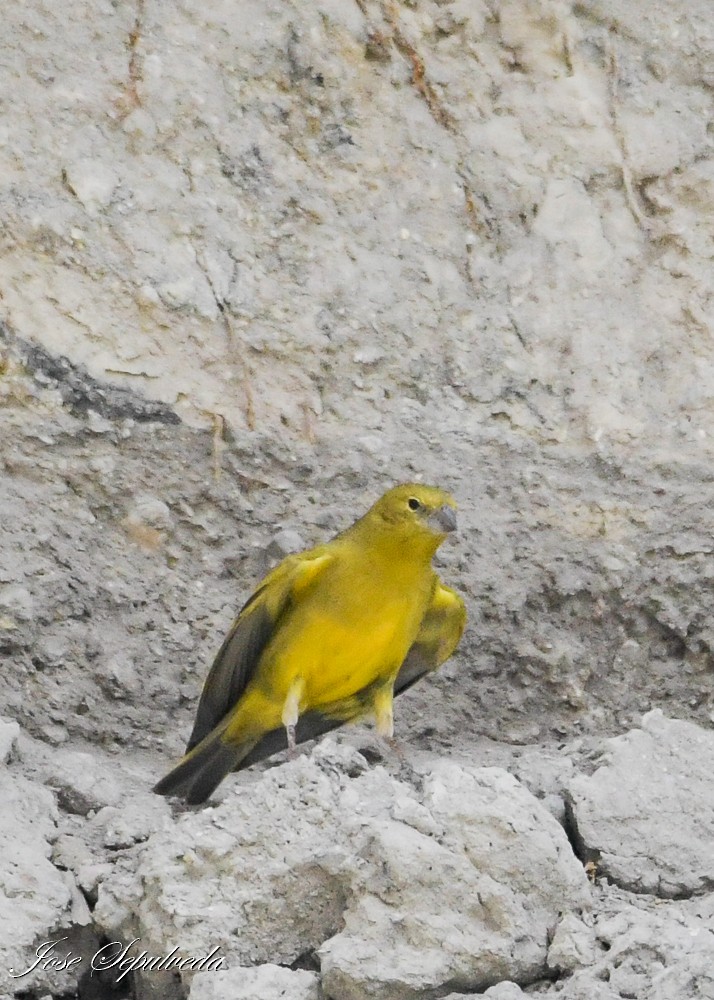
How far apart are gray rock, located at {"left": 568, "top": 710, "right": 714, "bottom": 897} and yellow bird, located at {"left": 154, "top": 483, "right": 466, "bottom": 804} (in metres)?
0.93

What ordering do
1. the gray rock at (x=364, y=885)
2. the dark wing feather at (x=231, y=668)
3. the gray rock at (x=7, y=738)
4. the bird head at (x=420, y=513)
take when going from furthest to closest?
the bird head at (x=420, y=513) → the dark wing feather at (x=231, y=668) → the gray rock at (x=7, y=738) → the gray rock at (x=364, y=885)

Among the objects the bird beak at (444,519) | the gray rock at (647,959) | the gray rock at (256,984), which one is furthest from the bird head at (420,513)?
the gray rock at (256,984)

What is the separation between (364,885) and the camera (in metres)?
3.89

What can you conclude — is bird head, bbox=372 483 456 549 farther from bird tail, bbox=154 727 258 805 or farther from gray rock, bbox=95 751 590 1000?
gray rock, bbox=95 751 590 1000

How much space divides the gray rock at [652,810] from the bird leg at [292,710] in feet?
3.53

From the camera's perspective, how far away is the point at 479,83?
6508mm

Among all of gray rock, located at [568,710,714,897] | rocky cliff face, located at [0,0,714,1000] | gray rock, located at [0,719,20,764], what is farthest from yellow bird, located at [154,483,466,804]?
gray rock, located at [568,710,714,897]

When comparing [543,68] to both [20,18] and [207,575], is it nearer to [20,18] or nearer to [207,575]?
[20,18]

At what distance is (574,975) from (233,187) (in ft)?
11.4

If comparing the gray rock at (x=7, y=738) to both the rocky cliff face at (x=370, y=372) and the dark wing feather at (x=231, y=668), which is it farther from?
the dark wing feather at (x=231, y=668)

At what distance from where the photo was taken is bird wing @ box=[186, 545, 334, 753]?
5230mm

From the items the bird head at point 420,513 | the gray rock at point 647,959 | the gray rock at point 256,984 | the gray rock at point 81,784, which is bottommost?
the gray rock at point 81,784

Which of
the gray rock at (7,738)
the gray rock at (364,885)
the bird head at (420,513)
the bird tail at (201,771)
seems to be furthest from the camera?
the bird head at (420,513)

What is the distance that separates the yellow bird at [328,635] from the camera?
527 cm
